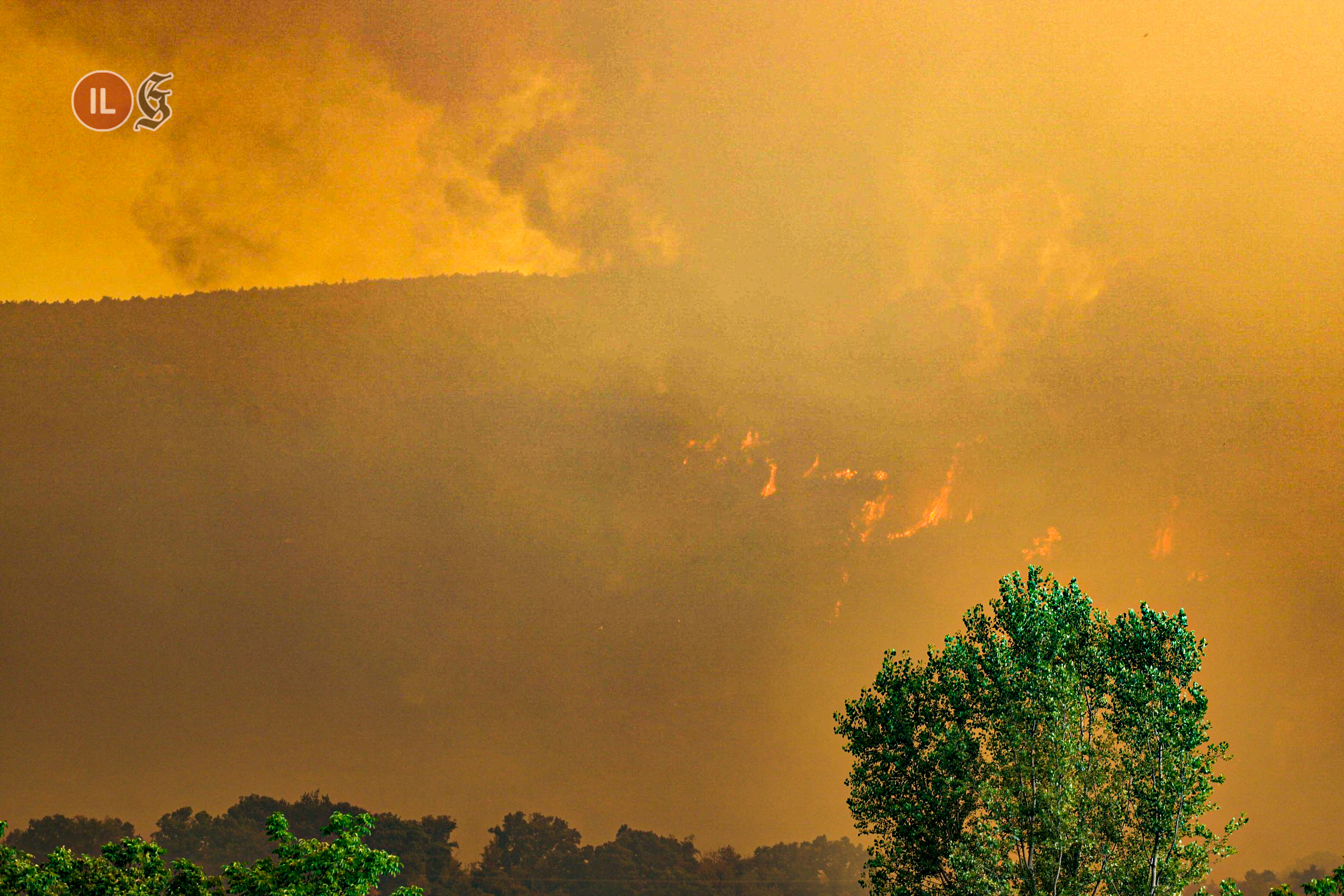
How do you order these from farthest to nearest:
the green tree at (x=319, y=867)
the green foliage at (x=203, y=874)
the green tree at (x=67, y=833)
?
the green tree at (x=67, y=833)
the green tree at (x=319, y=867)
the green foliage at (x=203, y=874)

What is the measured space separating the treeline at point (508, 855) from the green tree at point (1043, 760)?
74.9 m

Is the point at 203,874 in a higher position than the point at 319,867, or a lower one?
higher

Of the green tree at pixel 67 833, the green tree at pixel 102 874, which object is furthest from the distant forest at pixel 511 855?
the green tree at pixel 102 874

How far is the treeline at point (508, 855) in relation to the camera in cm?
8956

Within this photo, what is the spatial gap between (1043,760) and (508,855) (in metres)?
84.8

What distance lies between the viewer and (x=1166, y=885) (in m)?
25.0

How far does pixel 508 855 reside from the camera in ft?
316

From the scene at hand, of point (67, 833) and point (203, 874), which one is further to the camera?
point (67, 833)

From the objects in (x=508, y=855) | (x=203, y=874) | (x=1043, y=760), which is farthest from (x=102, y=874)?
(x=508, y=855)

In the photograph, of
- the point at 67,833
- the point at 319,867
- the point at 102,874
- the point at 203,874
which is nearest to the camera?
the point at 102,874

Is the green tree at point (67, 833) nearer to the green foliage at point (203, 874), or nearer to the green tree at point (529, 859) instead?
the green tree at point (529, 859)

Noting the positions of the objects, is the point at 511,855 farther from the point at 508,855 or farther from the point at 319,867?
the point at 319,867

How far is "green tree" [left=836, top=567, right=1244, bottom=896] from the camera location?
2525 centimetres

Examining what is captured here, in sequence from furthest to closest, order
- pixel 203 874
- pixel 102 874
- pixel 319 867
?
pixel 203 874
pixel 319 867
pixel 102 874
